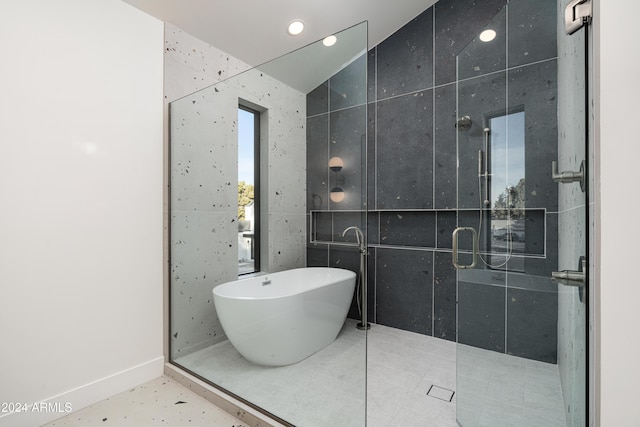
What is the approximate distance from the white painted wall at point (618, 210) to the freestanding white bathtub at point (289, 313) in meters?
0.93

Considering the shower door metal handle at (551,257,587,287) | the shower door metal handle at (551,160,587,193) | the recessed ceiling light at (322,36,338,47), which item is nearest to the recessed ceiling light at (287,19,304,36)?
the recessed ceiling light at (322,36,338,47)

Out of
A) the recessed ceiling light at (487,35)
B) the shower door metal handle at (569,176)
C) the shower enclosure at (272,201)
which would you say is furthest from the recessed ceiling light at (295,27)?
the shower door metal handle at (569,176)

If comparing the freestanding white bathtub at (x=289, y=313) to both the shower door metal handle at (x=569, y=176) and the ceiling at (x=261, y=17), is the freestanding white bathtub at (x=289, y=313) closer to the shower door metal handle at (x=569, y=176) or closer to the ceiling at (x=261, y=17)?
the shower door metal handle at (x=569, y=176)

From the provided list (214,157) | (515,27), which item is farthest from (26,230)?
(515,27)

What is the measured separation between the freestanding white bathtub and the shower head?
39.5 inches

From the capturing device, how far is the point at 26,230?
65.9 inches

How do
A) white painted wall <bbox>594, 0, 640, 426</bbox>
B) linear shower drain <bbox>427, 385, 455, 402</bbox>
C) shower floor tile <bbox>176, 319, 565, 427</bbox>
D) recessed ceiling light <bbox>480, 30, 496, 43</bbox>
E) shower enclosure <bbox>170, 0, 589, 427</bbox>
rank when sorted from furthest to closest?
linear shower drain <bbox>427, 385, 455, 402</bbox>
recessed ceiling light <bbox>480, 30, 496, 43</bbox>
shower floor tile <bbox>176, 319, 565, 427</bbox>
shower enclosure <bbox>170, 0, 589, 427</bbox>
white painted wall <bbox>594, 0, 640, 426</bbox>

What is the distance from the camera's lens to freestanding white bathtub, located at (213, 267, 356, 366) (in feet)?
4.89

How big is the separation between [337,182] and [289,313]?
2.31 ft

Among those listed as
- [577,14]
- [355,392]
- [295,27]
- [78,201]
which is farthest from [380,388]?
[295,27]

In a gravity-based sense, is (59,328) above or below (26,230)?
below

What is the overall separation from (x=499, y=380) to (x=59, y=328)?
2347mm

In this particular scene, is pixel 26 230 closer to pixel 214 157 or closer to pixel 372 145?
pixel 214 157

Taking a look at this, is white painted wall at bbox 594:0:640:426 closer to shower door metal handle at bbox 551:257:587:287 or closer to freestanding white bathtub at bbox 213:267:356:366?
shower door metal handle at bbox 551:257:587:287
